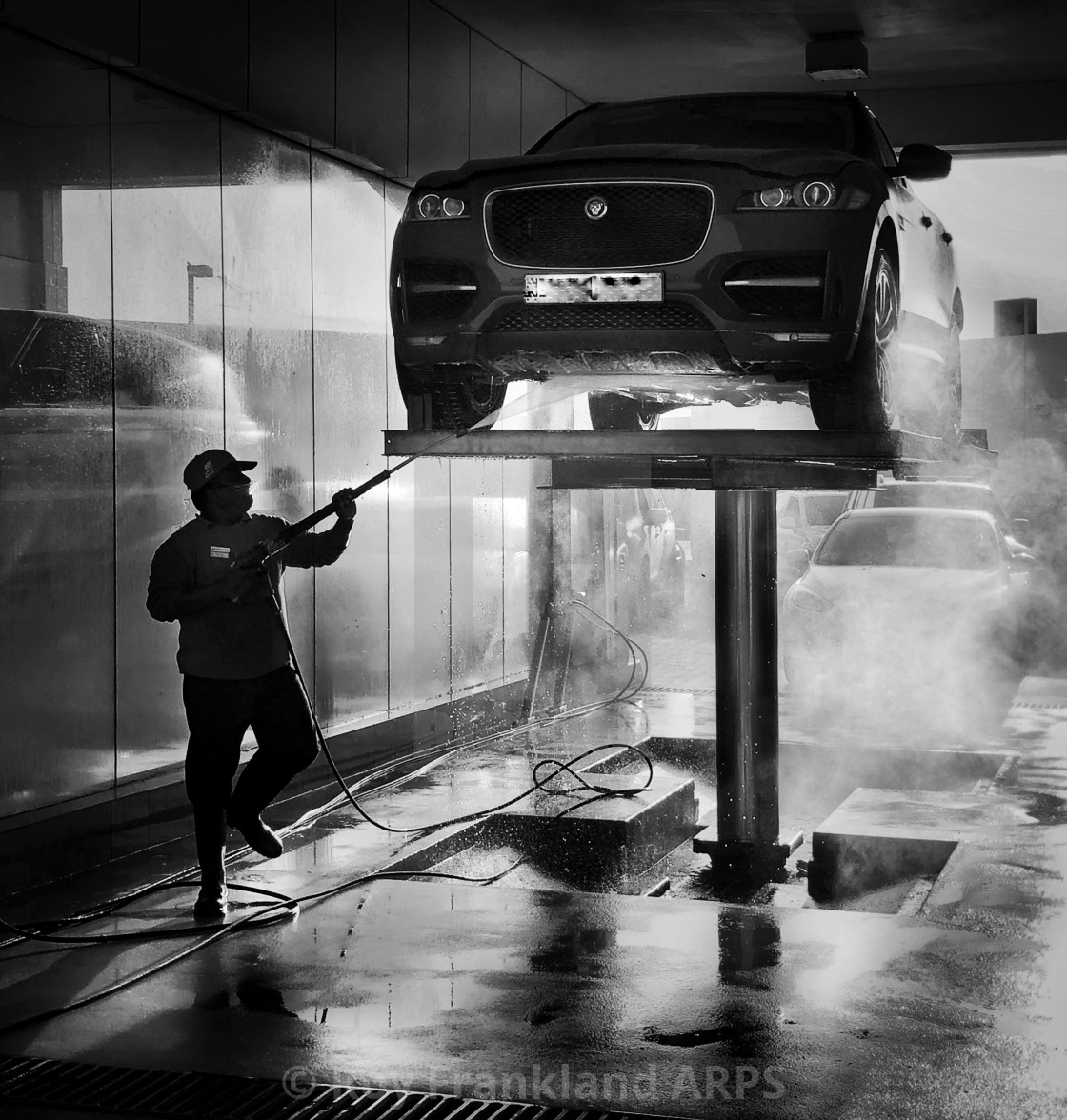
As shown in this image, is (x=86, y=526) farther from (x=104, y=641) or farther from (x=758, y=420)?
(x=758, y=420)

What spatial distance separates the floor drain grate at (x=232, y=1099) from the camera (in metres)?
3.92

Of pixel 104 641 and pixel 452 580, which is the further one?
pixel 452 580

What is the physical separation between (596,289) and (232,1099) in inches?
119

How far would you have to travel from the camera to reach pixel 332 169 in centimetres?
985

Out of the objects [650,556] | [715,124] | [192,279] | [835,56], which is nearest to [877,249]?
[715,124]

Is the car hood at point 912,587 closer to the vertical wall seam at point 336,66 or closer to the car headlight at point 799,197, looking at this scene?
the vertical wall seam at point 336,66

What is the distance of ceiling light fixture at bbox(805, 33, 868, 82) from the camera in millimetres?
10977

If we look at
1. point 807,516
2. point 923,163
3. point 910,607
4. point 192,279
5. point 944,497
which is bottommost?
point 910,607

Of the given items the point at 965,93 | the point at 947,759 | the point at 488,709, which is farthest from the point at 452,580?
the point at 965,93

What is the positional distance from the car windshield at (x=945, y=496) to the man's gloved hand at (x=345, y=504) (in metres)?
7.73

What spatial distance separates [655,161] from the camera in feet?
18.4

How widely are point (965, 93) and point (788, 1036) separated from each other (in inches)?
383

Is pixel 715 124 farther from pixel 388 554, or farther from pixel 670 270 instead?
pixel 388 554

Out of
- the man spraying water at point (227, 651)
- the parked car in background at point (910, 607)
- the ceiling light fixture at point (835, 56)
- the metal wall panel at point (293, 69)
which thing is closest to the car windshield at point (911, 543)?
the parked car in background at point (910, 607)
